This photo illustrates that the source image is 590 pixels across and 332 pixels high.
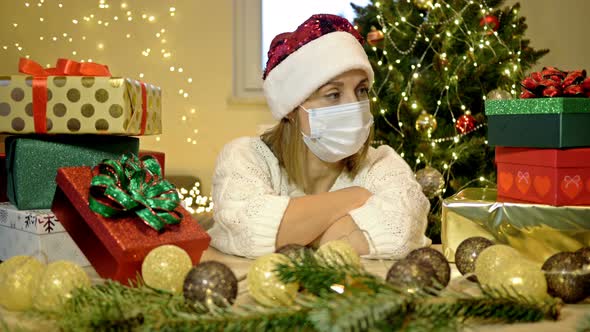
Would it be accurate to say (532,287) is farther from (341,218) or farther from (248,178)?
(248,178)

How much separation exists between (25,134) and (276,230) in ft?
2.24

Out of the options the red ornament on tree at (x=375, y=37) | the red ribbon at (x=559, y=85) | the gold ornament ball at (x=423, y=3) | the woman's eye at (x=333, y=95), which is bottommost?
the woman's eye at (x=333, y=95)

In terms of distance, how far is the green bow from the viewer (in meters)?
1.23

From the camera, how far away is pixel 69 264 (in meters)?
0.94

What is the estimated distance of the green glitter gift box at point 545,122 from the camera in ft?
4.56

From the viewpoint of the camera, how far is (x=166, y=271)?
96 centimetres

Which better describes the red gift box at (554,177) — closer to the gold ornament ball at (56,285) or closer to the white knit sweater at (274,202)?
the white knit sweater at (274,202)

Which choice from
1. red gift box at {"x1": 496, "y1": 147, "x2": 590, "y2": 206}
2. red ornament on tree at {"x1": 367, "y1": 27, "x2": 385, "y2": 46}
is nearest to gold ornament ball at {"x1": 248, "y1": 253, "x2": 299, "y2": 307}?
red gift box at {"x1": 496, "y1": 147, "x2": 590, "y2": 206}

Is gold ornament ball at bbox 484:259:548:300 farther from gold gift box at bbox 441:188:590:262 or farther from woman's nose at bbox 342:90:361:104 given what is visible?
woman's nose at bbox 342:90:361:104

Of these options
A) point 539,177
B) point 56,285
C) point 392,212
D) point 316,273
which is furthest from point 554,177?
point 56,285

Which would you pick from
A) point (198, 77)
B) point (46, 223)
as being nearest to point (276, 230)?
point (46, 223)

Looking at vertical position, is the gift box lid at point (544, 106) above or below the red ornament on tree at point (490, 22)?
below

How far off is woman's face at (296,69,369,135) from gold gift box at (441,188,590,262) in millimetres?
386

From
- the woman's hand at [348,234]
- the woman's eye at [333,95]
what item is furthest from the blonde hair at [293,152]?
the woman's hand at [348,234]
